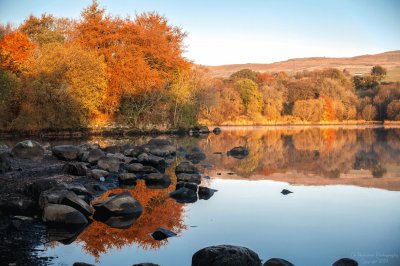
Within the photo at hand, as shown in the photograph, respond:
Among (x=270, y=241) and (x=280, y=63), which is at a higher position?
(x=280, y=63)

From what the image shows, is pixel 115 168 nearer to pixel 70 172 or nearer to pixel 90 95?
pixel 70 172

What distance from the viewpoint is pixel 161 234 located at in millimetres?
7973

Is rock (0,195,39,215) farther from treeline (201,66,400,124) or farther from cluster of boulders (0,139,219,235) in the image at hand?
treeline (201,66,400,124)

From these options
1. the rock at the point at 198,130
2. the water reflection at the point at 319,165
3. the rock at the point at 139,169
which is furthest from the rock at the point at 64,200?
the rock at the point at 198,130

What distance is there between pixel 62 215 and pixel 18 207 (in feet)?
4.25

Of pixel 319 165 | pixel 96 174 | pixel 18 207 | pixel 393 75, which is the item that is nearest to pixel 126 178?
pixel 96 174

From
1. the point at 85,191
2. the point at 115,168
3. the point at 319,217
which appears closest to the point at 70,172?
the point at 115,168

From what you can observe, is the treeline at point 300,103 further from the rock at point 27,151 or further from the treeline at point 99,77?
the rock at point 27,151

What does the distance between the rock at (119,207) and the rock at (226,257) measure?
3512 mm

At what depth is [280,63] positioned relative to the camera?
512 ft

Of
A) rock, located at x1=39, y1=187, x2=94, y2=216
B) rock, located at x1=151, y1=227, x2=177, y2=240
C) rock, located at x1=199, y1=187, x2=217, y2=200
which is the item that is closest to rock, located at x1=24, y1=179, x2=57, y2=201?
rock, located at x1=39, y1=187, x2=94, y2=216

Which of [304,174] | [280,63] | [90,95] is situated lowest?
[304,174]

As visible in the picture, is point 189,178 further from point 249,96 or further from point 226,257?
point 249,96

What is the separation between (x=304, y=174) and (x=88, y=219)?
9.97 m
